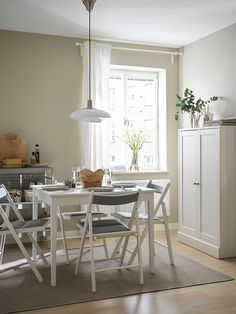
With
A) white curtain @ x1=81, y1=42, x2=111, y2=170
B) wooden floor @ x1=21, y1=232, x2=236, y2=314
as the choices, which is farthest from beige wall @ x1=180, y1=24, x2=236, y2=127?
wooden floor @ x1=21, y1=232, x2=236, y2=314

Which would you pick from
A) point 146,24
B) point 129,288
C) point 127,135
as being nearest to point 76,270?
point 129,288

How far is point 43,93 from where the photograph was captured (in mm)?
5215

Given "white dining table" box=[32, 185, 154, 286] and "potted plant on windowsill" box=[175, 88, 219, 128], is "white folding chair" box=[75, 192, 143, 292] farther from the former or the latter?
"potted plant on windowsill" box=[175, 88, 219, 128]

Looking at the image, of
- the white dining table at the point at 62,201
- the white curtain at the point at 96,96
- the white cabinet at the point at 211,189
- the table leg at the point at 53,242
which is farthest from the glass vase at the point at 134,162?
the table leg at the point at 53,242

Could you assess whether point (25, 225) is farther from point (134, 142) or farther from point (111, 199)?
point (134, 142)

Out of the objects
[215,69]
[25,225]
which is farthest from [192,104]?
[25,225]

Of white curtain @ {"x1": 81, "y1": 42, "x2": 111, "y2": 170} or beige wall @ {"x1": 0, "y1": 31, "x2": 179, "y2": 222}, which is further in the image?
white curtain @ {"x1": 81, "y1": 42, "x2": 111, "y2": 170}

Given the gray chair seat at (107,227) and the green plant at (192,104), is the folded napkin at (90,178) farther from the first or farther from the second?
the green plant at (192,104)

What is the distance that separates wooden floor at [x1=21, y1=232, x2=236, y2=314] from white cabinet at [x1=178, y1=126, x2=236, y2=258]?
0.91 meters

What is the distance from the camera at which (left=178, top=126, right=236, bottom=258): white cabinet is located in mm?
4305

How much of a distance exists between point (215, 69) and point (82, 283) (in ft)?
10.4

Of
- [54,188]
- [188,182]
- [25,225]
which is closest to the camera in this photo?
[25,225]

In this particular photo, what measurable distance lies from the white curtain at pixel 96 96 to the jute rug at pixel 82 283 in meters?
1.61

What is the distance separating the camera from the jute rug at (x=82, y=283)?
3119mm
